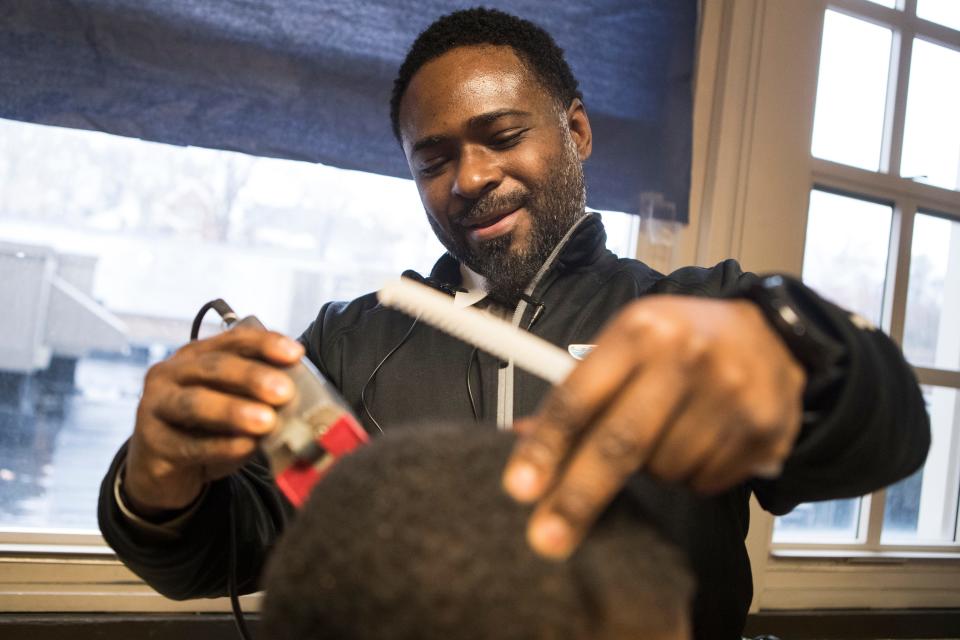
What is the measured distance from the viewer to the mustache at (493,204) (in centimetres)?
110

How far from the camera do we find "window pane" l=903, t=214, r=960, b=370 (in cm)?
172

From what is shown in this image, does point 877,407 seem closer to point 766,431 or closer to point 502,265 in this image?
point 766,431

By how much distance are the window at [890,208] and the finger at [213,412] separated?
55.6 inches

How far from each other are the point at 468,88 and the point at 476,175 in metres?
0.14

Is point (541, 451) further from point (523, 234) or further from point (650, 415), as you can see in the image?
point (523, 234)

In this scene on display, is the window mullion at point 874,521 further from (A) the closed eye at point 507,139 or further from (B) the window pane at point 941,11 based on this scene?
(A) the closed eye at point 507,139

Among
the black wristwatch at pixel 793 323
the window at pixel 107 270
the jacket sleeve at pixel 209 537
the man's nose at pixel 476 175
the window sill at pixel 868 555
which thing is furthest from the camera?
the window sill at pixel 868 555

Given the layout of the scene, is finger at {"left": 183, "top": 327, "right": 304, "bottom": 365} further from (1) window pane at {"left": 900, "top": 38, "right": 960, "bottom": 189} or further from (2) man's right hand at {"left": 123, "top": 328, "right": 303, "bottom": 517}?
(1) window pane at {"left": 900, "top": 38, "right": 960, "bottom": 189}

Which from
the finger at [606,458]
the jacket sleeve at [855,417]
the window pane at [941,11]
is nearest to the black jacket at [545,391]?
the jacket sleeve at [855,417]

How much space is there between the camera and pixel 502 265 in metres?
1.14

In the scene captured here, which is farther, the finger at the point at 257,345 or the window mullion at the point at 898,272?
the window mullion at the point at 898,272

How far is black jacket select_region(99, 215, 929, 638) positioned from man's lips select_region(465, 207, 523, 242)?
0.10 metres

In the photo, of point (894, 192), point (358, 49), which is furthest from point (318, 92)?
point (894, 192)

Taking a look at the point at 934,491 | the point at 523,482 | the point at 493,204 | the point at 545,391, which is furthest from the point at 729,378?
the point at 934,491
